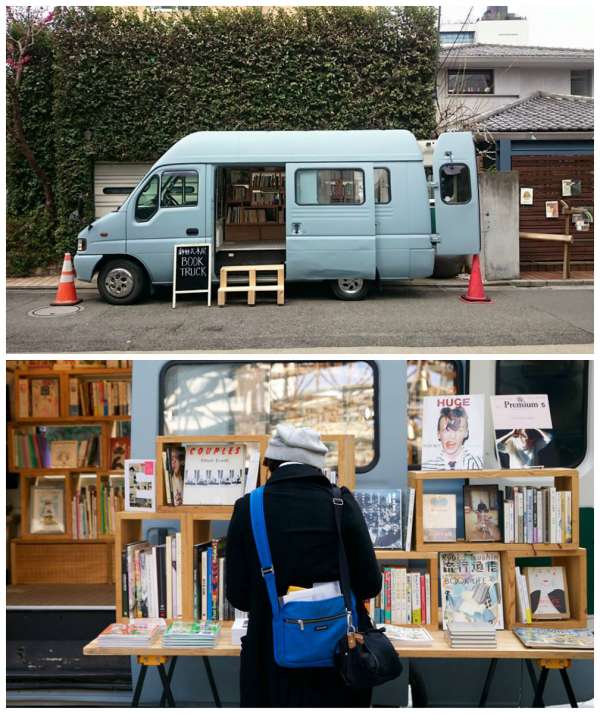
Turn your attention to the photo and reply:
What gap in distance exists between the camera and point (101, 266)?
35.0 feet

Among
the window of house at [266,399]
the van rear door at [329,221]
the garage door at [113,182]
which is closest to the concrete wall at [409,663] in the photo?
the window of house at [266,399]

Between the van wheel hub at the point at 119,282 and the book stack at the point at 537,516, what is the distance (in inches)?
275

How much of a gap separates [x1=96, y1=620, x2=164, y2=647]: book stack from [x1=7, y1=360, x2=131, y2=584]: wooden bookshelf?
9.03ft

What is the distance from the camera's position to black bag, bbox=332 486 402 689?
3.48 m

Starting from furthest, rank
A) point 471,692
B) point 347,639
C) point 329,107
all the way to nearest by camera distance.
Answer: point 329,107, point 471,692, point 347,639

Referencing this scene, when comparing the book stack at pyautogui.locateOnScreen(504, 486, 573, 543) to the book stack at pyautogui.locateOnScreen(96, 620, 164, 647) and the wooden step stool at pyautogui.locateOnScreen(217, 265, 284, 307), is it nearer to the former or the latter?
the book stack at pyautogui.locateOnScreen(96, 620, 164, 647)

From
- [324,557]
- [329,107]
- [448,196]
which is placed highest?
[329,107]

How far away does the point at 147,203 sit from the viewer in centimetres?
1049

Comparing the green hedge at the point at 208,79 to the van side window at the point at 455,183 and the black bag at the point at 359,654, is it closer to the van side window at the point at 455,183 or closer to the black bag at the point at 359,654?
the van side window at the point at 455,183

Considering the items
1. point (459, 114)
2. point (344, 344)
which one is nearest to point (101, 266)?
point (344, 344)

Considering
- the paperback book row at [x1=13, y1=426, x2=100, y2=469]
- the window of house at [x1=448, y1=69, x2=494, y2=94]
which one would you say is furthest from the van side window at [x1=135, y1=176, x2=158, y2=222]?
the window of house at [x1=448, y1=69, x2=494, y2=94]

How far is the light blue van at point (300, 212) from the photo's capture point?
10367mm

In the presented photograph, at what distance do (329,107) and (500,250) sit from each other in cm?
483

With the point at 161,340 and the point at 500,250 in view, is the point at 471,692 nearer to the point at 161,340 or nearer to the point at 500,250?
the point at 161,340
